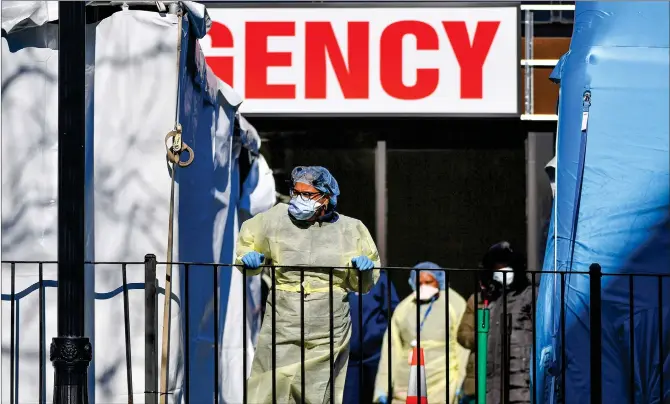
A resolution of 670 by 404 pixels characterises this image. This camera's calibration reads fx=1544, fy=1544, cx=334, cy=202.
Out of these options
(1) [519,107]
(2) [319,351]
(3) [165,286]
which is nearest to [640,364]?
(2) [319,351]

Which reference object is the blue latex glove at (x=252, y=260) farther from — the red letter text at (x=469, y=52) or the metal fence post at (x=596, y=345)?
the red letter text at (x=469, y=52)

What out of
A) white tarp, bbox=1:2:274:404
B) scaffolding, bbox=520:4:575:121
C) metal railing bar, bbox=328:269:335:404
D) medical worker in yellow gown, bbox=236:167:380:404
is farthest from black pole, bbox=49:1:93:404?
scaffolding, bbox=520:4:575:121

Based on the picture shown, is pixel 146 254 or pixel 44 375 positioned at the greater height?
pixel 146 254

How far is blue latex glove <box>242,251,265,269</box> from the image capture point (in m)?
7.82

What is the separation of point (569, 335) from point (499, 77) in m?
5.04

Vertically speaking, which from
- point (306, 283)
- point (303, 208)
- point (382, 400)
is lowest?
point (382, 400)

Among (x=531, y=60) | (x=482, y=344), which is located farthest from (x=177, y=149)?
(x=531, y=60)

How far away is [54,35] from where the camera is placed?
7973 millimetres

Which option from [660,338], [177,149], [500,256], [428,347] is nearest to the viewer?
[660,338]

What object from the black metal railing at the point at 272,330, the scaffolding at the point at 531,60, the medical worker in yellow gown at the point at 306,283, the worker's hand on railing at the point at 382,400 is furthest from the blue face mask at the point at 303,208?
the scaffolding at the point at 531,60

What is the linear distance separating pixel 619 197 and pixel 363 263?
151cm

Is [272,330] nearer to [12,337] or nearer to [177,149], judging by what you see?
[177,149]

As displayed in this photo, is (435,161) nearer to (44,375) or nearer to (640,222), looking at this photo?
(640,222)

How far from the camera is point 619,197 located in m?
8.34
